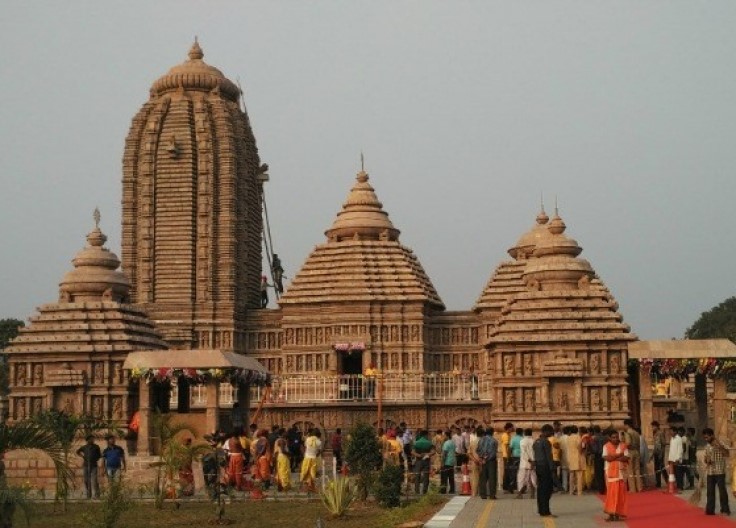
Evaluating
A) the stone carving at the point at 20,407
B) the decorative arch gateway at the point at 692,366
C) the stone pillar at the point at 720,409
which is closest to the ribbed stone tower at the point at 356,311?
the stone carving at the point at 20,407

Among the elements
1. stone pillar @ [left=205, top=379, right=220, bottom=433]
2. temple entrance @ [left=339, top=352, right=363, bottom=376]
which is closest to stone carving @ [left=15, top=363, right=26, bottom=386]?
stone pillar @ [left=205, top=379, right=220, bottom=433]

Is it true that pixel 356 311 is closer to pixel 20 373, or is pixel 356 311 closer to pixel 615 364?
pixel 20 373

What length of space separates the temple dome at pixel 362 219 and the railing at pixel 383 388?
366 inches

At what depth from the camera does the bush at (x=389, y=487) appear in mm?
22828

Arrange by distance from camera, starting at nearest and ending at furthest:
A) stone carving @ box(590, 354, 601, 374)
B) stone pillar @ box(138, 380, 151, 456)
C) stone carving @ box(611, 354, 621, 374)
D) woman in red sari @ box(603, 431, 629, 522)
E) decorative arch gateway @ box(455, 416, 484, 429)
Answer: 1. woman in red sari @ box(603, 431, 629, 522)
2. stone pillar @ box(138, 380, 151, 456)
3. stone carving @ box(611, 354, 621, 374)
4. stone carving @ box(590, 354, 601, 374)
5. decorative arch gateway @ box(455, 416, 484, 429)

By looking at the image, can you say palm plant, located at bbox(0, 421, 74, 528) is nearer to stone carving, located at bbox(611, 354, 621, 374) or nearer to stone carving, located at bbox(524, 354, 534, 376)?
stone carving, located at bbox(524, 354, 534, 376)

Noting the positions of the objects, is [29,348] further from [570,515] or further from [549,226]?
[570,515]

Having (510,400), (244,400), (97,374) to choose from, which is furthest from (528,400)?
(97,374)

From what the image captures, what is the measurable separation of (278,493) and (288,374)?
86.0 feet

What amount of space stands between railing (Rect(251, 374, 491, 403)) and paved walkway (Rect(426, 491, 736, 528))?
23427mm

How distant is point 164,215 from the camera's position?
58.1 m

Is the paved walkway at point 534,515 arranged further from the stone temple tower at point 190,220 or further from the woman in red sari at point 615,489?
the stone temple tower at point 190,220

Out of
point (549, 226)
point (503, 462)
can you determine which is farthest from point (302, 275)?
point (503, 462)

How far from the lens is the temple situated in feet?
128
